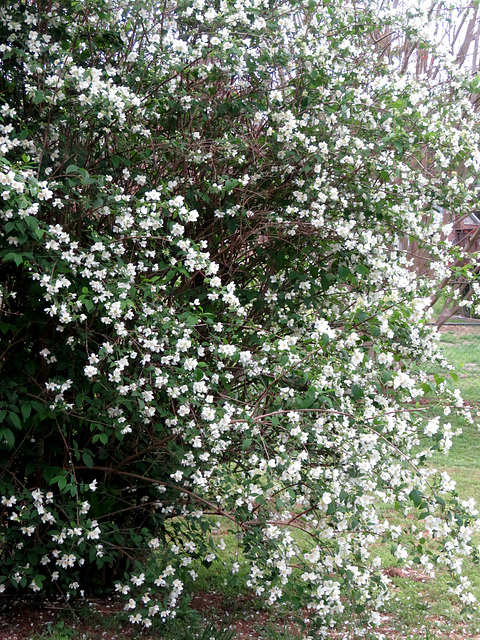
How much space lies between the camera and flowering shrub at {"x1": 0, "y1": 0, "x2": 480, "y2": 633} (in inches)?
112

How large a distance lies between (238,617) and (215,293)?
6.90ft

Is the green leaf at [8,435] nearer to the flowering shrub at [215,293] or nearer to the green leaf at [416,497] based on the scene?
the flowering shrub at [215,293]

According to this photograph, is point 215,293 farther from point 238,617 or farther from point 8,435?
point 238,617

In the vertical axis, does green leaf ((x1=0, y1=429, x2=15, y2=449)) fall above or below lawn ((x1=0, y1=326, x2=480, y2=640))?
above

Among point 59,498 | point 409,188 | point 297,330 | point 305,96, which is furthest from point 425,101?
point 59,498

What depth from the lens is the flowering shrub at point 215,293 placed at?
2840 millimetres

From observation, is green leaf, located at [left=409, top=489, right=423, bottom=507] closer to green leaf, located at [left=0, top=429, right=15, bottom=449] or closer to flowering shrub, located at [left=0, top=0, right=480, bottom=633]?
flowering shrub, located at [left=0, top=0, right=480, bottom=633]

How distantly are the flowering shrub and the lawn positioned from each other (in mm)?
194

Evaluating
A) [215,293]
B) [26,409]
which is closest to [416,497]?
[215,293]

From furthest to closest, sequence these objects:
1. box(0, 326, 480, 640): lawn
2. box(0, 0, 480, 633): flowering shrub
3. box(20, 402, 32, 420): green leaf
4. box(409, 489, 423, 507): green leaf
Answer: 1. box(0, 326, 480, 640): lawn
2. box(20, 402, 32, 420): green leaf
3. box(0, 0, 480, 633): flowering shrub
4. box(409, 489, 423, 507): green leaf

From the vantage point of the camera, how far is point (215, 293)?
118 inches

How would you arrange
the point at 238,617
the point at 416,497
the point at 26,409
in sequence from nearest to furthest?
the point at 416,497 → the point at 26,409 → the point at 238,617

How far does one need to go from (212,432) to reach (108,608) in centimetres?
156

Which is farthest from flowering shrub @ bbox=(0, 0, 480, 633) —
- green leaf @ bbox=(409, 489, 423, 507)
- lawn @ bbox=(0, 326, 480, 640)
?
lawn @ bbox=(0, 326, 480, 640)
